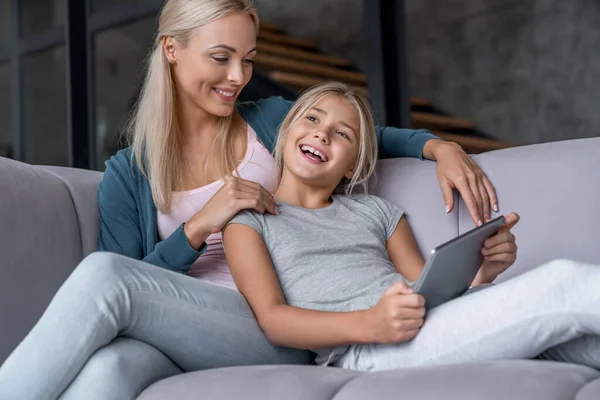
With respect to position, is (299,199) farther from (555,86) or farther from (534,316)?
(555,86)

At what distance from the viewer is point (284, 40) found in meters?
5.23

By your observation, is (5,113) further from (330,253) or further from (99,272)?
(99,272)

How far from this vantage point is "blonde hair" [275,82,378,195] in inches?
73.7

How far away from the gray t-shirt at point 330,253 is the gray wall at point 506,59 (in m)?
3.18

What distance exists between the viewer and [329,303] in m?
1.59

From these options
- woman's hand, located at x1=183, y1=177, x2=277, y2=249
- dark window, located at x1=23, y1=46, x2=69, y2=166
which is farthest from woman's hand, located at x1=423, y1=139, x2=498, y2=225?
dark window, located at x1=23, y1=46, x2=69, y2=166

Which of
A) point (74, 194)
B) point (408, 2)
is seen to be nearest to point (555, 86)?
point (408, 2)

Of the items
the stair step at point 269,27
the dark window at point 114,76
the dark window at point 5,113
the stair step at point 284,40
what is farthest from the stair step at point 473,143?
the dark window at point 5,113

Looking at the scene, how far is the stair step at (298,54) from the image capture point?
4.60 metres

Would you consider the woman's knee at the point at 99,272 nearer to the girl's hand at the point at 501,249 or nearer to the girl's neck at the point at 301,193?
the girl's neck at the point at 301,193

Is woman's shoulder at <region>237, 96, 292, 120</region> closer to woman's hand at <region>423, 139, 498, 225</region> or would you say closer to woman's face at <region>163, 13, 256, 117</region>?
woman's face at <region>163, 13, 256, 117</region>

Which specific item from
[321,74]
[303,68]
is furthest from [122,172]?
[321,74]

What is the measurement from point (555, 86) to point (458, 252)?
3722 millimetres

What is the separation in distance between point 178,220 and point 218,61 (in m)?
0.38
